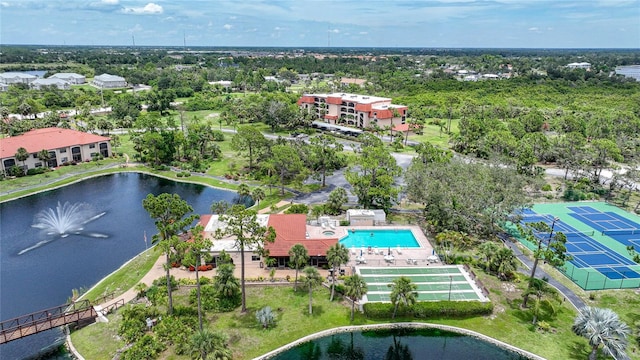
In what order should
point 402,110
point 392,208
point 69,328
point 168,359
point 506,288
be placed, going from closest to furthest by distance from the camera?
point 168,359 < point 69,328 < point 506,288 < point 392,208 < point 402,110

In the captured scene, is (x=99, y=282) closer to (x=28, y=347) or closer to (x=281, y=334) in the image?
(x=28, y=347)

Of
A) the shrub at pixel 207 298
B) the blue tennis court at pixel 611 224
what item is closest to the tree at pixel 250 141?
the shrub at pixel 207 298

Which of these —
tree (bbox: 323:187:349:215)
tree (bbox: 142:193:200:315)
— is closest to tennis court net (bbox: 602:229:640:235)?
tree (bbox: 323:187:349:215)

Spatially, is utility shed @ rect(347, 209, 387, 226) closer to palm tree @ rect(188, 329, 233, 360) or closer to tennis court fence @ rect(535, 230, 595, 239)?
tennis court fence @ rect(535, 230, 595, 239)

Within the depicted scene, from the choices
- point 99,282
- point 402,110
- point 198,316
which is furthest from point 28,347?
point 402,110

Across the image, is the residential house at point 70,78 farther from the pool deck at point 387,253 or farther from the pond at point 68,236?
the pool deck at point 387,253

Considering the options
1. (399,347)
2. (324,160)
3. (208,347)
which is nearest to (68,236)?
(208,347)
